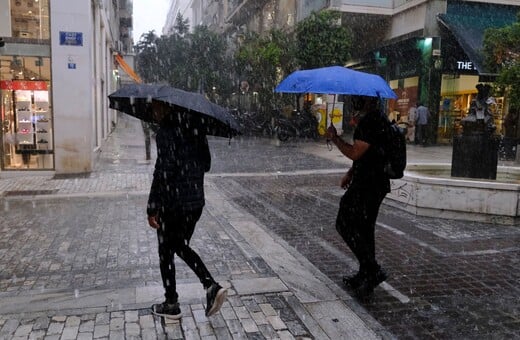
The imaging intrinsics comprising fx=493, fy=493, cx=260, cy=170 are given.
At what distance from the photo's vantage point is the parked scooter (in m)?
20.6

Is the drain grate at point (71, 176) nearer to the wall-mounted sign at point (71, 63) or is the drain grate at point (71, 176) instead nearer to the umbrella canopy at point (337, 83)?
the wall-mounted sign at point (71, 63)

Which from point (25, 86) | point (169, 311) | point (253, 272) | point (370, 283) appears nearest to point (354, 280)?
point (370, 283)

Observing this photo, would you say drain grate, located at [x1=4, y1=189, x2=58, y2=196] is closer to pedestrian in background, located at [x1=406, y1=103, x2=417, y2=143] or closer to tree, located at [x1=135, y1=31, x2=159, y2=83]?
pedestrian in background, located at [x1=406, y1=103, x2=417, y2=143]

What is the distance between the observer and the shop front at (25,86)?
35.6ft

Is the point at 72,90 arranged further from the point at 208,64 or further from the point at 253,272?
the point at 208,64

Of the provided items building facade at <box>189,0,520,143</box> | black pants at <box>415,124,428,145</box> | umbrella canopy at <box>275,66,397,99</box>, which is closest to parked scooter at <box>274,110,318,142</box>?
building facade at <box>189,0,520,143</box>

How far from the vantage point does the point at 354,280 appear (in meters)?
4.51

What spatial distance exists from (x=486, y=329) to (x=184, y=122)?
278cm

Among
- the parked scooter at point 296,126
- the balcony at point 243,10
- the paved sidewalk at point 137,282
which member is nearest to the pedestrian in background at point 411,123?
the parked scooter at point 296,126

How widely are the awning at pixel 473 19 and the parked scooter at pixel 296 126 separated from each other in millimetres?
6571

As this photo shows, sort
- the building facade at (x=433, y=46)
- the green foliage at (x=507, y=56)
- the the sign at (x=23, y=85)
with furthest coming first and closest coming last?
the building facade at (x=433, y=46) → the green foliage at (x=507, y=56) → the the sign at (x=23, y=85)

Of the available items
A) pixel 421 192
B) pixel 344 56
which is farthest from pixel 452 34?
pixel 421 192

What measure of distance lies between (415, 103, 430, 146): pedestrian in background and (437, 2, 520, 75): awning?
274 centimetres

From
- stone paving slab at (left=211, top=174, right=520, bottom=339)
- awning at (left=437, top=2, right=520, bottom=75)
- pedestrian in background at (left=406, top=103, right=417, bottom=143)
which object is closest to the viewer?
stone paving slab at (left=211, top=174, right=520, bottom=339)
